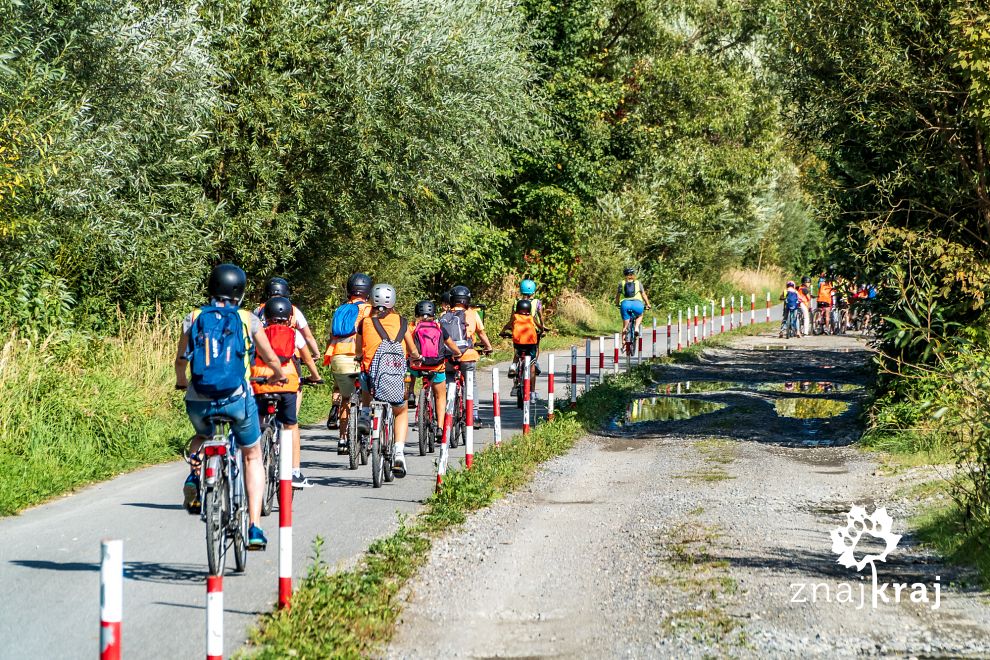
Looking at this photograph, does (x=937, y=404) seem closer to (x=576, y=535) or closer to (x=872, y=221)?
(x=872, y=221)

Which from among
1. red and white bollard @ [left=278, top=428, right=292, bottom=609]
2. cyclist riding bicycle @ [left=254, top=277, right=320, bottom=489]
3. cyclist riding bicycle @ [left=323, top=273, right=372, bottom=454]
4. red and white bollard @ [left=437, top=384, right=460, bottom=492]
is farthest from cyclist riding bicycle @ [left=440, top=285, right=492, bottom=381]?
red and white bollard @ [left=278, top=428, right=292, bottom=609]

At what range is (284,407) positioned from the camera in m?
10.3

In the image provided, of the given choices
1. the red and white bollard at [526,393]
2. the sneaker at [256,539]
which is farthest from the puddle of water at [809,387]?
the sneaker at [256,539]

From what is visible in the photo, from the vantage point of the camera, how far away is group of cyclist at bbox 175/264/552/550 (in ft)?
25.7

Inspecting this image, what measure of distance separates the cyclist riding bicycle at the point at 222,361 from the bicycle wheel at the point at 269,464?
7.44 feet

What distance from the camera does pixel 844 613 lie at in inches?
290

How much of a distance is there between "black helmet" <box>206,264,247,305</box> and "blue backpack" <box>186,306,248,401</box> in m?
0.09

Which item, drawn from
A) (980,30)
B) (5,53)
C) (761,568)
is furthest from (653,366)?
(761,568)

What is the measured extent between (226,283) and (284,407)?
2676 millimetres

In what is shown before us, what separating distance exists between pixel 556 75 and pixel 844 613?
2803 centimetres

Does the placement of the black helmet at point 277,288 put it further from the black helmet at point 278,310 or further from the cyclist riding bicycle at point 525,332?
the cyclist riding bicycle at point 525,332

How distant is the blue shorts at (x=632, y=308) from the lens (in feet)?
83.5

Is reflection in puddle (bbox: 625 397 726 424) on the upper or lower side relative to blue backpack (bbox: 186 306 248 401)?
lower

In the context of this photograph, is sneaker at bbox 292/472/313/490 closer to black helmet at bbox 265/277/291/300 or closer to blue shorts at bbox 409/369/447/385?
black helmet at bbox 265/277/291/300
